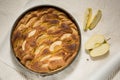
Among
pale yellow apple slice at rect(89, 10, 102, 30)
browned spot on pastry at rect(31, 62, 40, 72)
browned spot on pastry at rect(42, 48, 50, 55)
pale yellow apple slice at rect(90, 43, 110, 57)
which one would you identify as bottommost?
browned spot on pastry at rect(31, 62, 40, 72)

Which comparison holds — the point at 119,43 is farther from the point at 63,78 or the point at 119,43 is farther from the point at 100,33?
→ the point at 63,78

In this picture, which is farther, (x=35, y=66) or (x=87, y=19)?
(x=87, y=19)

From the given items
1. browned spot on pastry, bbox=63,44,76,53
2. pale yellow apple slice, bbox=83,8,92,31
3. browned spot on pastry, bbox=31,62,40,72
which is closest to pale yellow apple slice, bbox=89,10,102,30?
pale yellow apple slice, bbox=83,8,92,31

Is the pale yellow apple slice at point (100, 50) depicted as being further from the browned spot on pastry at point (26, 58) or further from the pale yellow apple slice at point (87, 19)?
the browned spot on pastry at point (26, 58)

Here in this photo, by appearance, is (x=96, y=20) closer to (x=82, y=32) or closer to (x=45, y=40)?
(x=82, y=32)

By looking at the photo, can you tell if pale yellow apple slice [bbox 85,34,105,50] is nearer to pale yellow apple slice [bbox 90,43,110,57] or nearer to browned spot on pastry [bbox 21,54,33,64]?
pale yellow apple slice [bbox 90,43,110,57]

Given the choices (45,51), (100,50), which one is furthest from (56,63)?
(100,50)
